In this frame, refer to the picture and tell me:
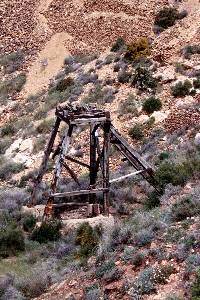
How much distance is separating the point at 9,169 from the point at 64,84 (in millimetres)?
9232

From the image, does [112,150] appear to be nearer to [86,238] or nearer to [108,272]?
[86,238]

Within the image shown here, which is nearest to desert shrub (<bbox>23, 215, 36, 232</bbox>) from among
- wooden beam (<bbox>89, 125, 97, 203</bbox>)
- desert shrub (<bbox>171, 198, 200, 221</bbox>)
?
wooden beam (<bbox>89, 125, 97, 203</bbox>)

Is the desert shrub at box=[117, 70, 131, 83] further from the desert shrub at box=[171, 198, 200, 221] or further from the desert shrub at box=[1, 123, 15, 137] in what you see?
the desert shrub at box=[171, 198, 200, 221]

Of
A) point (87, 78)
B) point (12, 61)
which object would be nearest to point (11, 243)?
point (87, 78)

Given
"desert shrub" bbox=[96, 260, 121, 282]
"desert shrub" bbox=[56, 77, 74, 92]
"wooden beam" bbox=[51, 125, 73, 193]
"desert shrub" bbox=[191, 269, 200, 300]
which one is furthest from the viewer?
"desert shrub" bbox=[56, 77, 74, 92]

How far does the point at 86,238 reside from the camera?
1409cm

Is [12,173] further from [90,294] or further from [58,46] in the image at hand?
[58,46]

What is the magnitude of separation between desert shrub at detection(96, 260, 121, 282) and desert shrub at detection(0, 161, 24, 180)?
12065 mm

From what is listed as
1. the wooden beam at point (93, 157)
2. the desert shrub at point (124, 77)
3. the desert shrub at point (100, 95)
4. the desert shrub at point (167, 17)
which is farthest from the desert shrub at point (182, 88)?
the desert shrub at point (167, 17)

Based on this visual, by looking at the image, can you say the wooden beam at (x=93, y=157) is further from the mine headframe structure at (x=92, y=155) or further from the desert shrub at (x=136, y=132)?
the desert shrub at (x=136, y=132)

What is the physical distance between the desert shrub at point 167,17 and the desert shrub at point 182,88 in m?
9.52

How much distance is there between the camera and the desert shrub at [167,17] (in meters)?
32.4

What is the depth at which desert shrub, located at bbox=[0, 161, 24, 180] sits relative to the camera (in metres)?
22.3

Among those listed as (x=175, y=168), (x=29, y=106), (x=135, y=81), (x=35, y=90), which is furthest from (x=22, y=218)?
(x=35, y=90)
